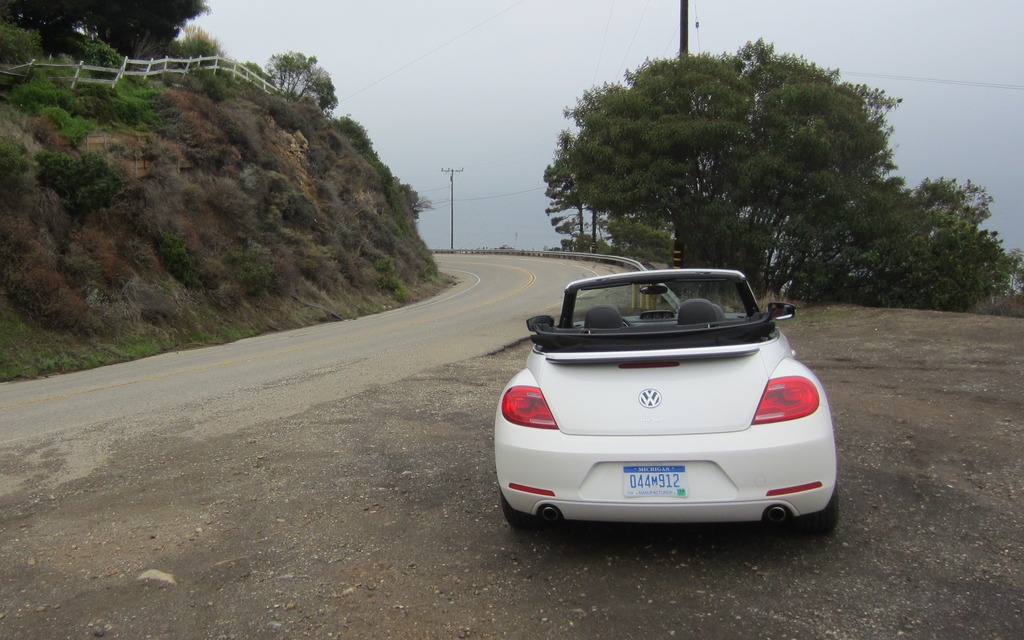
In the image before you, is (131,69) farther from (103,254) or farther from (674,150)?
(674,150)

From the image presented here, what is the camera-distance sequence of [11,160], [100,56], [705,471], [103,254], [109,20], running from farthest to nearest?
[109,20] < [100,56] < [103,254] < [11,160] < [705,471]

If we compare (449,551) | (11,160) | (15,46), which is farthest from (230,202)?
(449,551)

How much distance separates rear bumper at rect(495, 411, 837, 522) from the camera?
365 cm

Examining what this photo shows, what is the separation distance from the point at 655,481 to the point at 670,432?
25cm

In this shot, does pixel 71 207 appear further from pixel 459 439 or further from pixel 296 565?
pixel 296 565

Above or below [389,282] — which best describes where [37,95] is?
above

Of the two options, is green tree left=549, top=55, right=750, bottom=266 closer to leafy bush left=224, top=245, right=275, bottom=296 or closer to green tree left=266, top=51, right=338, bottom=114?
leafy bush left=224, top=245, right=275, bottom=296

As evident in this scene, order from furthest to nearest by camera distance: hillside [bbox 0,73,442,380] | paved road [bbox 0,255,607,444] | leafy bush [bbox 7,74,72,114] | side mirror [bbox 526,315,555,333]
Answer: leafy bush [bbox 7,74,72,114], hillside [bbox 0,73,442,380], paved road [bbox 0,255,607,444], side mirror [bbox 526,315,555,333]

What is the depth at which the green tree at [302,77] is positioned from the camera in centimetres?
4612

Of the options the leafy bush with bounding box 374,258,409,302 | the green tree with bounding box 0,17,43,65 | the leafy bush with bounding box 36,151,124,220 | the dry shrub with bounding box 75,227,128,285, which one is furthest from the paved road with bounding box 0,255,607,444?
the green tree with bounding box 0,17,43,65

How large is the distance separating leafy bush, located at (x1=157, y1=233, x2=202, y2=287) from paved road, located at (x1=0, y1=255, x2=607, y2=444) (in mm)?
2992

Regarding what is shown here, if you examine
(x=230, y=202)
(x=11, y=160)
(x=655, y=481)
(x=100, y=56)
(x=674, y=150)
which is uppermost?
(x=100, y=56)

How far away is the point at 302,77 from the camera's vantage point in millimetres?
47000

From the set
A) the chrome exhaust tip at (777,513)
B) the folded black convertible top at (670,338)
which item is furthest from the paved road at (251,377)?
the chrome exhaust tip at (777,513)
